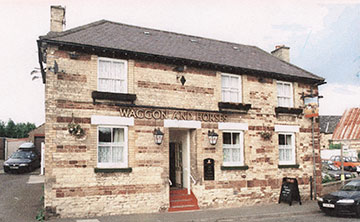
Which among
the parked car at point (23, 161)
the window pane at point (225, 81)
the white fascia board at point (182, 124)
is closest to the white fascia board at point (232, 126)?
the white fascia board at point (182, 124)

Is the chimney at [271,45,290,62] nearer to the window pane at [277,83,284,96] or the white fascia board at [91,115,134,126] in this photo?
the window pane at [277,83,284,96]

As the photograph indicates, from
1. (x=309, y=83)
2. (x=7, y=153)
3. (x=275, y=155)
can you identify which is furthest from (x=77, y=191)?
(x=7, y=153)

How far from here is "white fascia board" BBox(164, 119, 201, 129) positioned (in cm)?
1383

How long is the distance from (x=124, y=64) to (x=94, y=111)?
88.0 inches

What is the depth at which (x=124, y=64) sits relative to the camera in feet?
43.9

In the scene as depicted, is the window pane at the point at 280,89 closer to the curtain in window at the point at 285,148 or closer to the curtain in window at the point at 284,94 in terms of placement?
the curtain in window at the point at 284,94

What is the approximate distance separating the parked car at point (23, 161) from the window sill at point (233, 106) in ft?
46.4

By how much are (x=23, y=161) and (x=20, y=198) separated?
28.2 ft

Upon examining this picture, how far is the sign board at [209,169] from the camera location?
1438 centimetres

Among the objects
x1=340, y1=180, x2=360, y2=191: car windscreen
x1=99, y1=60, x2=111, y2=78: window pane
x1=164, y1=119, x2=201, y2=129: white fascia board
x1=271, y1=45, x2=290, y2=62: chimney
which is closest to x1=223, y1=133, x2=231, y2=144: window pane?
x1=164, y1=119, x2=201, y2=129: white fascia board

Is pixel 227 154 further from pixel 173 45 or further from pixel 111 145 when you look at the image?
pixel 173 45

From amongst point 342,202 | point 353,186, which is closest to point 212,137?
point 342,202

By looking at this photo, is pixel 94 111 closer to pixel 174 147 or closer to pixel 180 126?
pixel 180 126

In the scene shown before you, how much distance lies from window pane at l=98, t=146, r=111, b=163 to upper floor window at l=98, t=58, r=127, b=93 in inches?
85.3
